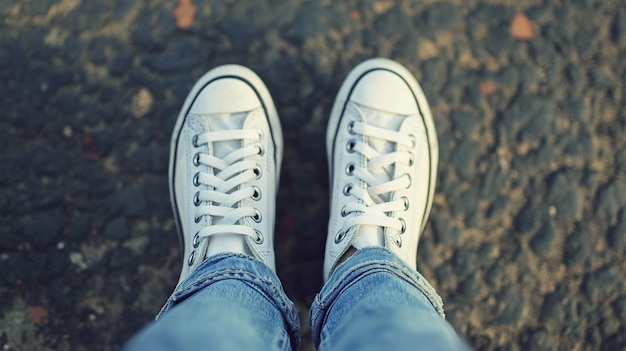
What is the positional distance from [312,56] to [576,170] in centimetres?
94

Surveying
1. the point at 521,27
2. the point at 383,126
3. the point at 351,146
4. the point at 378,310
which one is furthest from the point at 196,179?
the point at 521,27

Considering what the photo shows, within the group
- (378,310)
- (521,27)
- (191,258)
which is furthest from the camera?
→ (521,27)

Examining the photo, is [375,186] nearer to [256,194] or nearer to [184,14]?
[256,194]

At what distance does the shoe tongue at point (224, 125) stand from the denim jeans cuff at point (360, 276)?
21.7 inches

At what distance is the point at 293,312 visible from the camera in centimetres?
140

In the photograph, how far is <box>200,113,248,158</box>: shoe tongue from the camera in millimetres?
1696

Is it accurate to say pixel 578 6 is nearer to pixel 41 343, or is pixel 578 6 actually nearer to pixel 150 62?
pixel 150 62

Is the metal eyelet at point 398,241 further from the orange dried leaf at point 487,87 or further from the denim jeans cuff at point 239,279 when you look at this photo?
the orange dried leaf at point 487,87

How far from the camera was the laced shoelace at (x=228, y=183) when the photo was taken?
62.4 inches

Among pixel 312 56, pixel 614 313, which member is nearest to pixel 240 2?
pixel 312 56

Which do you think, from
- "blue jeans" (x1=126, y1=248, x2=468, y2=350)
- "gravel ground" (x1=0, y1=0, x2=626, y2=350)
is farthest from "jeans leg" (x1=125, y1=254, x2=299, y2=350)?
"gravel ground" (x1=0, y1=0, x2=626, y2=350)

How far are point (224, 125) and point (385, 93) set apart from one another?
0.53 meters

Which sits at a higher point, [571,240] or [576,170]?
[576,170]

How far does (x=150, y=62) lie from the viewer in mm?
1754
